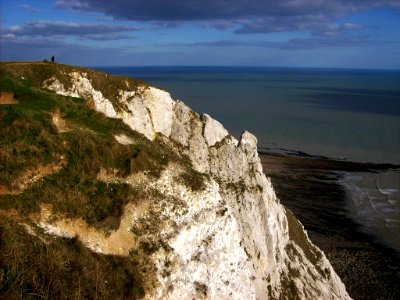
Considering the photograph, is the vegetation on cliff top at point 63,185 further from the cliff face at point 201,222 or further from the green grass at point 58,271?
the cliff face at point 201,222

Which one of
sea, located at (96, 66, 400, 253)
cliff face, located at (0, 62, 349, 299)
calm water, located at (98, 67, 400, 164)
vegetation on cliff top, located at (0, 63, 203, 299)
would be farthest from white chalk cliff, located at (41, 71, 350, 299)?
calm water, located at (98, 67, 400, 164)

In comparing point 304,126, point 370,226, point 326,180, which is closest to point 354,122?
point 304,126

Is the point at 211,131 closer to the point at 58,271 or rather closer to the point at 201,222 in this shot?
the point at 201,222

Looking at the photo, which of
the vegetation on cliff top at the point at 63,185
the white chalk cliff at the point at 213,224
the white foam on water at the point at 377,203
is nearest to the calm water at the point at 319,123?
the white foam on water at the point at 377,203

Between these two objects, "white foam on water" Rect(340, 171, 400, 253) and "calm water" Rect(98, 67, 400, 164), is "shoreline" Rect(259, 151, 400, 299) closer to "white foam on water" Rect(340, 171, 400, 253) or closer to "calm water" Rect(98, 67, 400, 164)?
"white foam on water" Rect(340, 171, 400, 253)

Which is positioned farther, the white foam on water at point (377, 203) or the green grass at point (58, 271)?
the white foam on water at point (377, 203)
